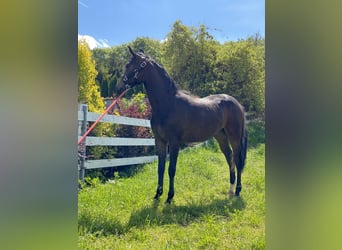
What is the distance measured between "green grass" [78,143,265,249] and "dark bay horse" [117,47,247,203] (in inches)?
2.0

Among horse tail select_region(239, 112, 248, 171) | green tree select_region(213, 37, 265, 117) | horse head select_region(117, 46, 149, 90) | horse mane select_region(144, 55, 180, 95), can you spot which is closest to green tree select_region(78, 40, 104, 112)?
horse head select_region(117, 46, 149, 90)

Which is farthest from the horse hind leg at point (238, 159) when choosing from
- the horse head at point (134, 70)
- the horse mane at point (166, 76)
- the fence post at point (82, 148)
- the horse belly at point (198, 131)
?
the fence post at point (82, 148)

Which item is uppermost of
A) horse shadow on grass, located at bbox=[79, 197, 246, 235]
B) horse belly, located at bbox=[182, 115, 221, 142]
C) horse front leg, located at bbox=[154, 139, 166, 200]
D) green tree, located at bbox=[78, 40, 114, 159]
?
green tree, located at bbox=[78, 40, 114, 159]

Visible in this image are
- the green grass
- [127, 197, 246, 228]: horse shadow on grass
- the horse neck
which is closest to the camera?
the green grass

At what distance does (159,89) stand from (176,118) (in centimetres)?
15

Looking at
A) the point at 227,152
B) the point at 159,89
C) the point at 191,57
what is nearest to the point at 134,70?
the point at 159,89

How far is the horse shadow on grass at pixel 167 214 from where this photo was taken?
3.63 ft

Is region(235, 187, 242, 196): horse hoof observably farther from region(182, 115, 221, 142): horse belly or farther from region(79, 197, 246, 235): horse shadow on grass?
region(182, 115, 221, 142): horse belly

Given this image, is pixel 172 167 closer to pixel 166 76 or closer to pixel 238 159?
pixel 238 159

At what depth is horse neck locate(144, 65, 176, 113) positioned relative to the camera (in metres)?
1.25

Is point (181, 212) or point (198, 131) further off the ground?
point (198, 131)

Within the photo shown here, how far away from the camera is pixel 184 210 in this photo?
118 cm
